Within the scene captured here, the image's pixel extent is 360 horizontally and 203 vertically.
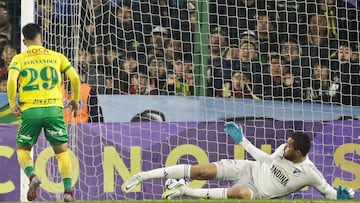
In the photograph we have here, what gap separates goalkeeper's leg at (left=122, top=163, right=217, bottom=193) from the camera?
→ 11688 mm

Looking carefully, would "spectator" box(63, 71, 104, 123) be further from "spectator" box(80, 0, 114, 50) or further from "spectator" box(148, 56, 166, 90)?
"spectator" box(148, 56, 166, 90)

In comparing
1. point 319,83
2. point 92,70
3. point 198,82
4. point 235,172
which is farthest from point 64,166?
point 319,83

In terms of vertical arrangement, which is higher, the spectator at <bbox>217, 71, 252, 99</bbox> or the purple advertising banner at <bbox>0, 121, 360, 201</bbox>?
the spectator at <bbox>217, 71, 252, 99</bbox>

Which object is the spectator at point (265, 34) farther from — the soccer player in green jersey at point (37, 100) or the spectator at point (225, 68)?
the soccer player in green jersey at point (37, 100)

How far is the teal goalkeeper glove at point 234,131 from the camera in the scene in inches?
464

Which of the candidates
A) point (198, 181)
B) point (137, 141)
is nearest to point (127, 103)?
point (137, 141)

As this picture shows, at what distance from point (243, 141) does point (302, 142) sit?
0.75 m

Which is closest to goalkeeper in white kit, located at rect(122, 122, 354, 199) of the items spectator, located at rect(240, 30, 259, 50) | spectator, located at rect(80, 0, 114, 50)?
spectator, located at rect(240, 30, 259, 50)

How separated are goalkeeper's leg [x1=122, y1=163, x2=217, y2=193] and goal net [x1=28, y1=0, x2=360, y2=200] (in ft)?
1.81

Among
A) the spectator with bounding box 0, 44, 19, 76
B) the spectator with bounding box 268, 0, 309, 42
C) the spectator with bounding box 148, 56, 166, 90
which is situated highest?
the spectator with bounding box 268, 0, 309, 42

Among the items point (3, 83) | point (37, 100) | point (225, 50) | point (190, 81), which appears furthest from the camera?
point (3, 83)

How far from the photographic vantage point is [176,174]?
1171 cm

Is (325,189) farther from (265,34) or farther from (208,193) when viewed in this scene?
(265,34)

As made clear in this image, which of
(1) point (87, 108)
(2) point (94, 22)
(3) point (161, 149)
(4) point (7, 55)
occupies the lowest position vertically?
(3) point (161, 149)
